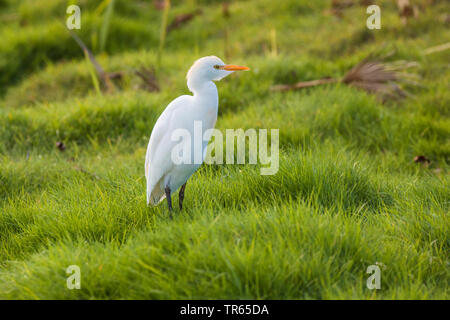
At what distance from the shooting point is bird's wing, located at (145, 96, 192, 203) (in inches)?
113

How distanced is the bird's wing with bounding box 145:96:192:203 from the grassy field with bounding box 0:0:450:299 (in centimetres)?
26

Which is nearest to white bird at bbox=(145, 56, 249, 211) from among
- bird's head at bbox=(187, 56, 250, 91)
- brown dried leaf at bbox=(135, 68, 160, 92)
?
bird's head at bbox=(187, 56, 250, 91)

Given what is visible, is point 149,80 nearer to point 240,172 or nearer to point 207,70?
point 240,172

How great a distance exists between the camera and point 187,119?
9.33 feet

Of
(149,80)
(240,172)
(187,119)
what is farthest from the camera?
(149,80)

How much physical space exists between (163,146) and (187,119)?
24 centimetres

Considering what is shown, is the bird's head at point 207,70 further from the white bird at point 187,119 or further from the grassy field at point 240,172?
the grassy field at point 240,172

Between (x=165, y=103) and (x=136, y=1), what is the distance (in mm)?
4787

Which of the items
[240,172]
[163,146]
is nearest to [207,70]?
[163,146]

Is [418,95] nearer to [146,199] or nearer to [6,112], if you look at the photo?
[146,199]

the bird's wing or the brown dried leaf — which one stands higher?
the brown dried leaf

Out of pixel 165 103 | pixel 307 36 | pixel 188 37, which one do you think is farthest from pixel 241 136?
pixel 188 37

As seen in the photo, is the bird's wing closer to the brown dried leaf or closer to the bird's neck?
the bird's neck

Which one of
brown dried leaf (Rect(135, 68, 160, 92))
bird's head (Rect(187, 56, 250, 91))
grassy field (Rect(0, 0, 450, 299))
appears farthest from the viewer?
brown dried leaf (Rect(135, 68, 160, 92))
